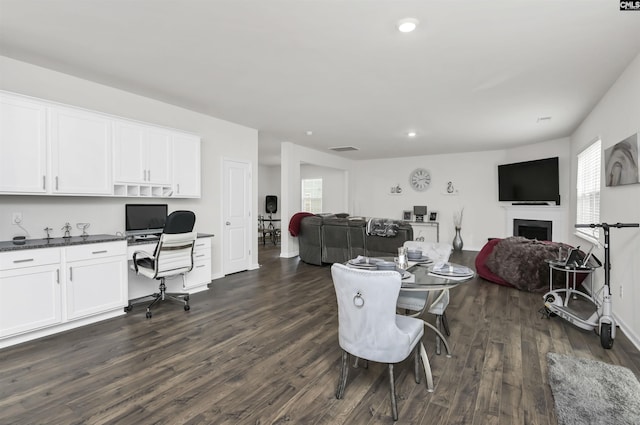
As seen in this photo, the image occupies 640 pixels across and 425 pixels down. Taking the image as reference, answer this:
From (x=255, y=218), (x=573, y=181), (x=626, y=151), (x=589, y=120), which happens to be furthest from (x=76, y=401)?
(x=573, y=181)

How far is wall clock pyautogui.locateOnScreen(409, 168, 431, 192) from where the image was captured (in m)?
8.98

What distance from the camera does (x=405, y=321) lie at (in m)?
2.15

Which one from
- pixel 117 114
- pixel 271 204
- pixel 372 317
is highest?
pixel 117 114

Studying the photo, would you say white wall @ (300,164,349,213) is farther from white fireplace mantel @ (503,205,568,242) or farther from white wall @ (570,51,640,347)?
white wall @ (570,51,640,347)

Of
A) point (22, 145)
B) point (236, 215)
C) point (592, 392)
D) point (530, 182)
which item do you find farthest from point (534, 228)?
point (22, 145)

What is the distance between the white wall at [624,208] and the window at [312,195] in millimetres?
7725

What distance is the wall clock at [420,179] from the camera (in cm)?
898

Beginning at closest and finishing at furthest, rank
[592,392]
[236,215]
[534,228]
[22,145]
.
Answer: [592,392] → [22,145] → [236,215] → [534,228]

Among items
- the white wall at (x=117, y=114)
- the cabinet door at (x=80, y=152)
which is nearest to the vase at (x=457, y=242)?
the white wall at (x=117, y=114)

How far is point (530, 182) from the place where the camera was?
7066 millimetres

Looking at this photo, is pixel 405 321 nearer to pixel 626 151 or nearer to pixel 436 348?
pixel 436 348

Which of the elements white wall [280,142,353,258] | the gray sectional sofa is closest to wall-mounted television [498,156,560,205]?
the gray sectional sofa

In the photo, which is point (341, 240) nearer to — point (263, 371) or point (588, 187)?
point (263, 371)

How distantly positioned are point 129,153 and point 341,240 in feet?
12.4
